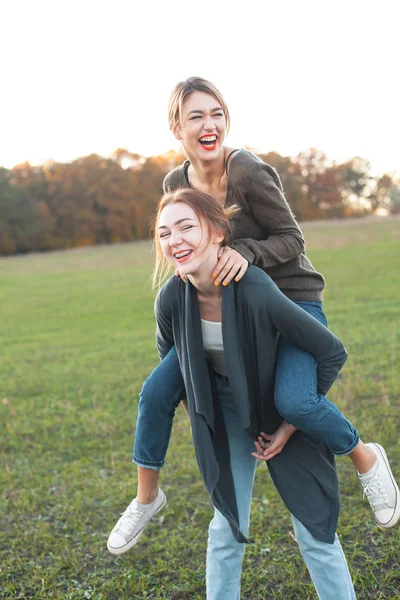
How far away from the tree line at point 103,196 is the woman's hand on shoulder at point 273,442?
4824 cm

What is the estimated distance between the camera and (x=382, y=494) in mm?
2969

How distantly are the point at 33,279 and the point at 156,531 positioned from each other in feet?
85.5

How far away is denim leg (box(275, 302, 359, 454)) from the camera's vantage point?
106 inches

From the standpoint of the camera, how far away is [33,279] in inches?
1174

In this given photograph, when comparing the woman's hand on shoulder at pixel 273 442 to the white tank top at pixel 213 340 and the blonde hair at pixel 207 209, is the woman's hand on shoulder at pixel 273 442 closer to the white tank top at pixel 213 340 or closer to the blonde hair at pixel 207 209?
the white tank top at pixel 213 340

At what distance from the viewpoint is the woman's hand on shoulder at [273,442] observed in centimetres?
288

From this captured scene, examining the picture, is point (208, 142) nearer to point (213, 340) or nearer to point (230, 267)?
point (230, 267)

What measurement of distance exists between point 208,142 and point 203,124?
0.08m

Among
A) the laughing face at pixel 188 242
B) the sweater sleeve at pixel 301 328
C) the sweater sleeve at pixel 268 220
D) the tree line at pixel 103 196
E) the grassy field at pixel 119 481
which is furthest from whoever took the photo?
the tree line at pixel 103 196

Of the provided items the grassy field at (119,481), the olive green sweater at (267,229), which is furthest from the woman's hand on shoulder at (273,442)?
the grassy field at (119,481)

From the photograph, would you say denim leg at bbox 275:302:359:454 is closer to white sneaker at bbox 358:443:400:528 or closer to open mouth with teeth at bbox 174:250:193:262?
white sneaker at bbox 358:443:400:528

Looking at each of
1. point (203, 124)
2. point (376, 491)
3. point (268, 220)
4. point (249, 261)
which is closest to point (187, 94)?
point (203, 124)

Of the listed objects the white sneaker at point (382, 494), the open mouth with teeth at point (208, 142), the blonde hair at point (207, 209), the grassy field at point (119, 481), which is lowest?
the grassy field at point (119, 481)

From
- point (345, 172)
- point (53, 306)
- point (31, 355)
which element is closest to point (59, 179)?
point (345, 172)
